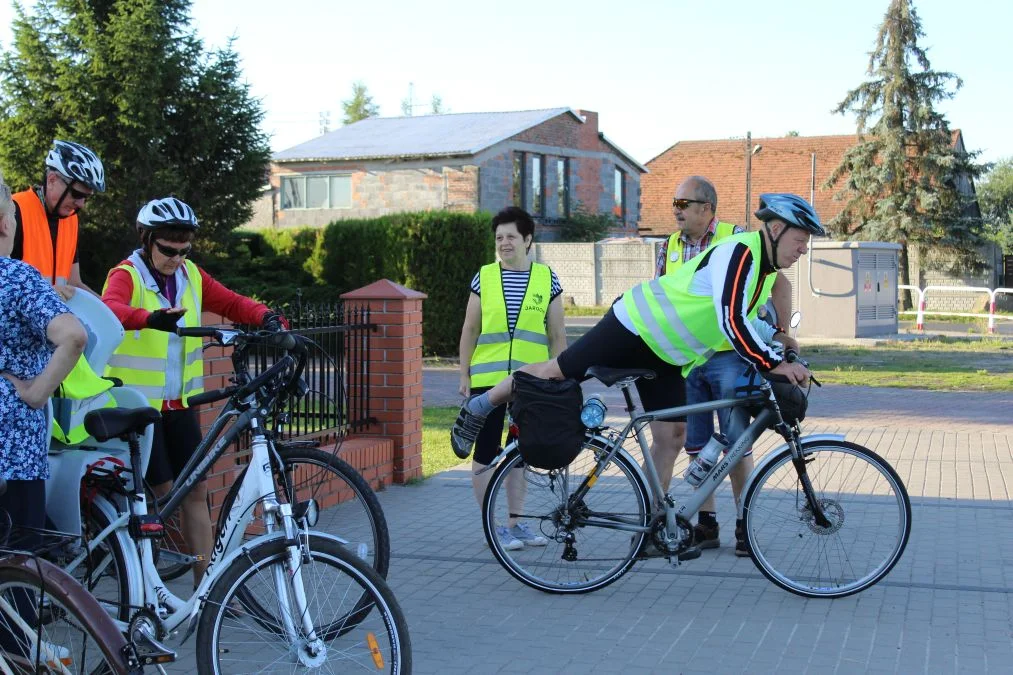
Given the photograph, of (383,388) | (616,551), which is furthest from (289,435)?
(616,551)

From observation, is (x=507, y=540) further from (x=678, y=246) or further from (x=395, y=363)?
(x=395, y=363)

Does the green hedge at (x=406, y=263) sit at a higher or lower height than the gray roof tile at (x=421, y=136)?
lower

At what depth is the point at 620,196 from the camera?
4734 centimetres

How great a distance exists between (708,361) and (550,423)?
130cm

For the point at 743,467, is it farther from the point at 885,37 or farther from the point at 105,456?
the point at 885,37

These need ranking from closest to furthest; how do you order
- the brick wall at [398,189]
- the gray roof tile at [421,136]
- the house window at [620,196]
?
the brick wall at [398,189], the gray roof tile at [421,136], the house window at [620,196]

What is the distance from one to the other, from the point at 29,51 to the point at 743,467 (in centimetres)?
2142

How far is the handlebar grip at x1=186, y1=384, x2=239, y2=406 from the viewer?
4336 mm

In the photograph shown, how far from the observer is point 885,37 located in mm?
44156

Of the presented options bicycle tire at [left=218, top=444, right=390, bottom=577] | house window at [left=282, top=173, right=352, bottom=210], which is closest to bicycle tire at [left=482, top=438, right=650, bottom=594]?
bicycle tire at [left=218, top=444, right=390, bottom=577]

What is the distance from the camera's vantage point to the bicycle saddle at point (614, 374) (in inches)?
216

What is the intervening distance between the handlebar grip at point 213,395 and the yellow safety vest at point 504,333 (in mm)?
2168

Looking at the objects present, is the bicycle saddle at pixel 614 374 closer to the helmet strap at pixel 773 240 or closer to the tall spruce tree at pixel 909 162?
the helmet strap at pixel 773 240

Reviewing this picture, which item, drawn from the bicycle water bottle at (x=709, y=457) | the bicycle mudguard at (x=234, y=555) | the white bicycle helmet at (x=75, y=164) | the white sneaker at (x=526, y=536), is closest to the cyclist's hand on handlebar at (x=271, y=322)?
the white bicycle helmet at (x=75, y=164)
